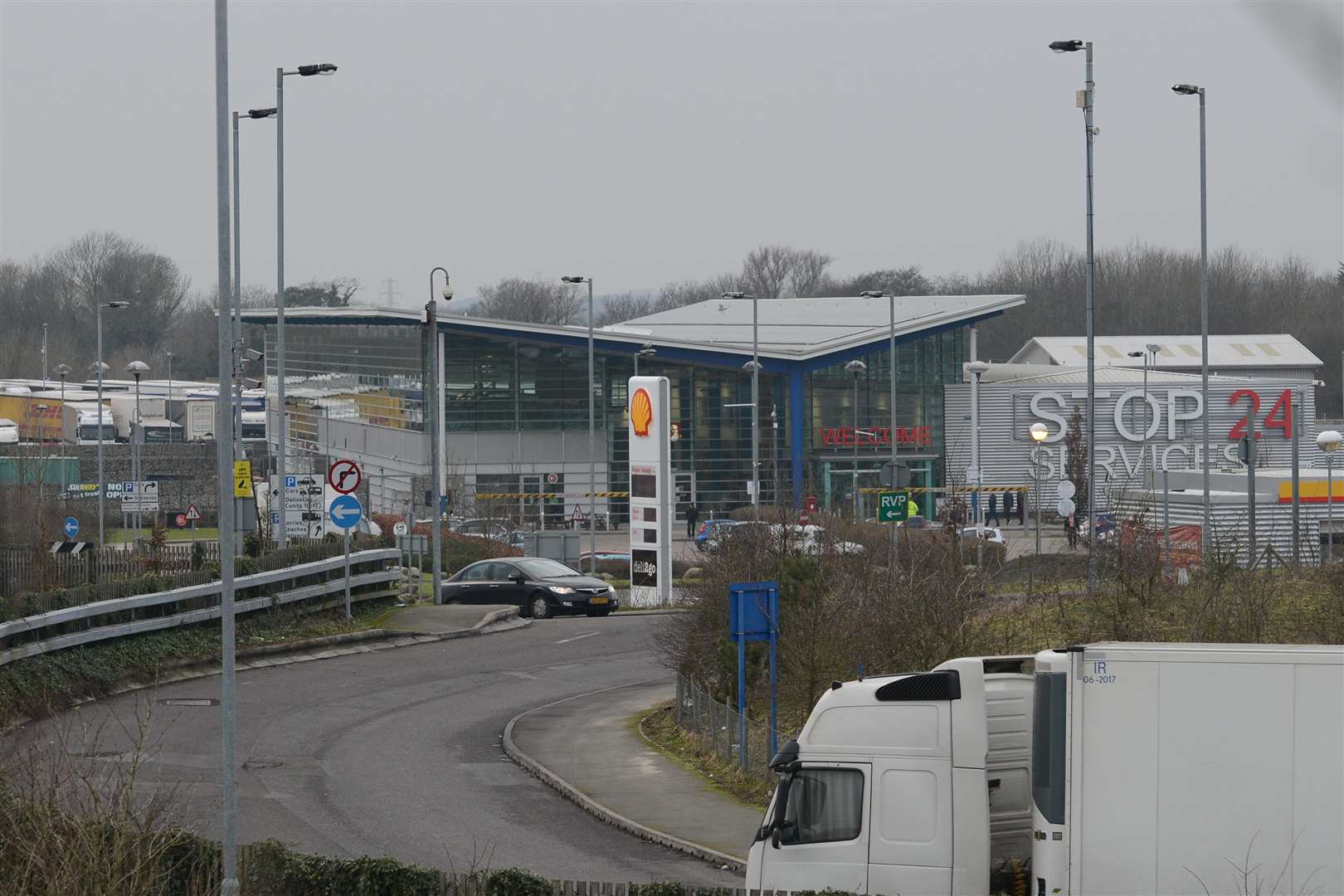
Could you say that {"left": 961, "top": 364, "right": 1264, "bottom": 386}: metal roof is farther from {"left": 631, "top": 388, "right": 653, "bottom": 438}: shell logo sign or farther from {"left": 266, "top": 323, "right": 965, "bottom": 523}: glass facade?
{"left": 631, "top": 388, "right": 653, "bottom": 438}: shell logo sign

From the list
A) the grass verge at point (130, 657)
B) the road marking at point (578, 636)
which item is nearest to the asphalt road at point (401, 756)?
the grass verge at point (130, 657)

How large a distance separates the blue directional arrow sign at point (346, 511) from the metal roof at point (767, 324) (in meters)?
42.9

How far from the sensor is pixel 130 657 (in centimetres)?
2305

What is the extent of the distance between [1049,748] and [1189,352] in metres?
83.4

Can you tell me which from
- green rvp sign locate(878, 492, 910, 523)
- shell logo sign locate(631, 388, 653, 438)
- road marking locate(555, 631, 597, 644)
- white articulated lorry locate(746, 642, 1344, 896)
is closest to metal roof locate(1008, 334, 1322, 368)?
shell logo sign locate(631, 388, 653, 438)

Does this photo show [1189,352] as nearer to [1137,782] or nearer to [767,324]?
[767,324]

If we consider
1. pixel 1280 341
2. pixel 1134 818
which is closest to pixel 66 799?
pixel 1134 818

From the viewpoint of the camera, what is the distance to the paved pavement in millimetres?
15562

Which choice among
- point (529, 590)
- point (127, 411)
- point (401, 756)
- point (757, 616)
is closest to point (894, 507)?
point (757, 616)

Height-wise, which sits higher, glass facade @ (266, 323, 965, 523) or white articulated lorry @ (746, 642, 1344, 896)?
glass facade @ (266, 323, 965, 523)

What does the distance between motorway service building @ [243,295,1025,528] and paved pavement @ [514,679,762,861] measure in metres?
48.5

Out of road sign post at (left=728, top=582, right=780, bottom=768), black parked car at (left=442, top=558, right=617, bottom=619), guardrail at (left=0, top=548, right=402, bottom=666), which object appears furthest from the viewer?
black parked car at (left=442, top=558, right=617, bottom=619)

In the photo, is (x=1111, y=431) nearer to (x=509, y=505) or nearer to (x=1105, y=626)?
(x=509, y=505)

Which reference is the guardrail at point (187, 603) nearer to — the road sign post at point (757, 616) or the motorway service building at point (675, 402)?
the road sign post at point (757, 616)
